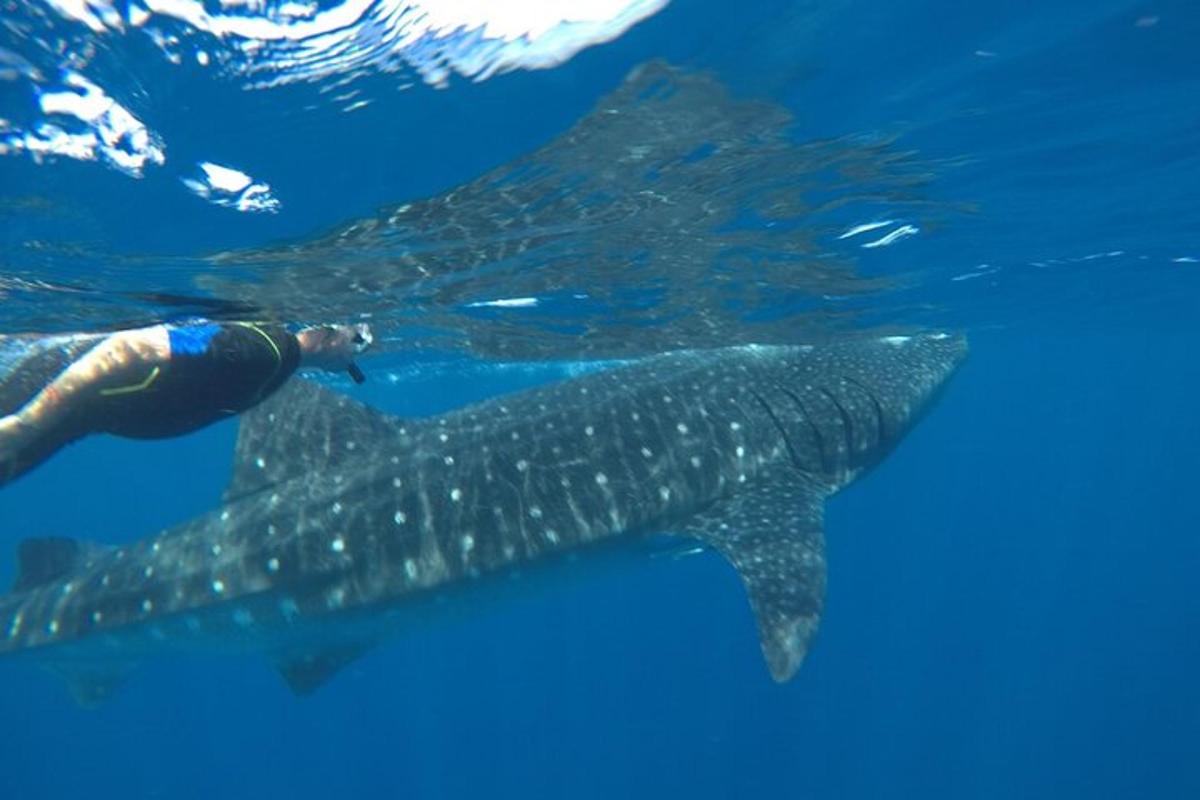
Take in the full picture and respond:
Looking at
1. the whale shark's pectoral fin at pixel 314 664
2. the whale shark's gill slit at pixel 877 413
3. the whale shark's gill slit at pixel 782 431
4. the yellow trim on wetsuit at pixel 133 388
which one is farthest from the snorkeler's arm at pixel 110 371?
the whale shark's gill slit at pixel 877 413

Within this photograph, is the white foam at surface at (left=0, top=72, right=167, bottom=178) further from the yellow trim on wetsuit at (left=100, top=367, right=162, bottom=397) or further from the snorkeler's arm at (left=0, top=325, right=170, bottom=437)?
the yellow trim on wetsuit at (left=100, top=367, right=162, bottom=397)

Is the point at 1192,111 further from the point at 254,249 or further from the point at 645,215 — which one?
the point at 254,249

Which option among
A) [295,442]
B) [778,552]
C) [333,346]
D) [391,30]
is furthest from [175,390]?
[778,552]

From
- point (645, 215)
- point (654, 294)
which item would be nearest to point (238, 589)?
point (645, 215)

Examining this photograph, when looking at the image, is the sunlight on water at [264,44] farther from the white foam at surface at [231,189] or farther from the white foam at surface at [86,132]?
the white foam at surface at [231,189]

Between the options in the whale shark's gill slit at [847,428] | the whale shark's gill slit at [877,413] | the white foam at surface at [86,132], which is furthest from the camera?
the whale shark's gill slit at [877,413]

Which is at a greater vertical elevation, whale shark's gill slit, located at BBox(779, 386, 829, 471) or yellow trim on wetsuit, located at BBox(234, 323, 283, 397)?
yellow trim on wetsuit, located at BBox(234, 323, 283, 397)

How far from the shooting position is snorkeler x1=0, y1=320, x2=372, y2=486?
4.69m

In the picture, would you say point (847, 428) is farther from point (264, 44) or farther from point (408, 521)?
point (264, 44)

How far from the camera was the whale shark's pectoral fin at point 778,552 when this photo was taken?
8039mm

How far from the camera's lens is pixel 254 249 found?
10578 millimetres

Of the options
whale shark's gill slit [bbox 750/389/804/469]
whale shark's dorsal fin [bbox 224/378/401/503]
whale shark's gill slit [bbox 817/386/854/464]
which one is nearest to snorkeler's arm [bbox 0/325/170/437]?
whale shark's dorsal fin [bbox 224/378/401/503]

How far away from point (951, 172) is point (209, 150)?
8.94 metres

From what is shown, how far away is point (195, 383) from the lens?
195 inches
